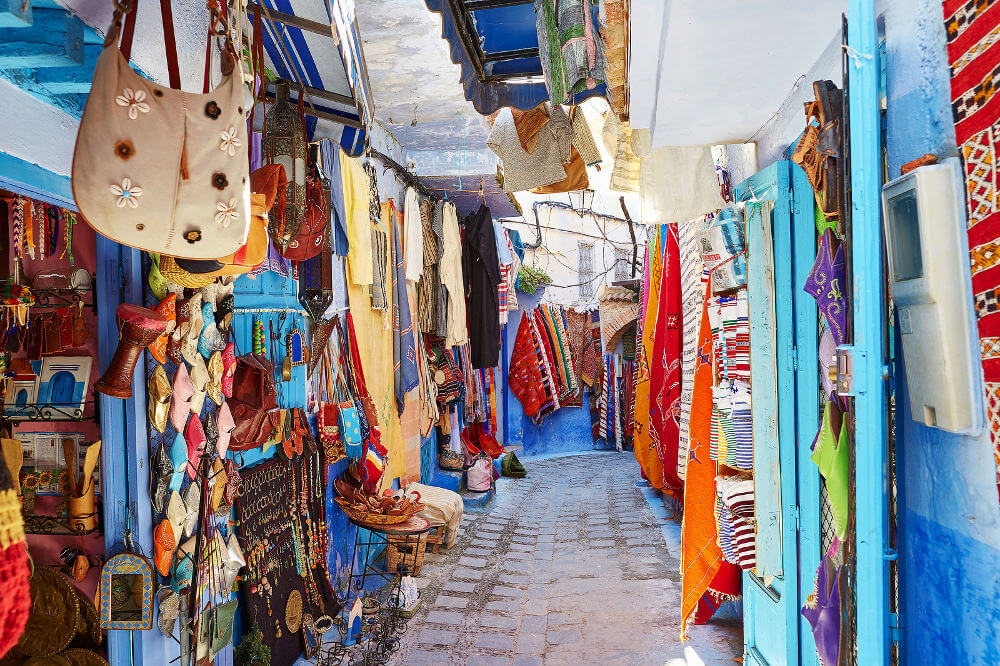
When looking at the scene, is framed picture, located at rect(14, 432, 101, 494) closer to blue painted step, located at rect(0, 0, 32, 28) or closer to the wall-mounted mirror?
the wall-mounted mirror

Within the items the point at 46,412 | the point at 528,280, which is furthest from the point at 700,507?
the point at 528,280

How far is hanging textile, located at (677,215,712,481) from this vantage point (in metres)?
4.40

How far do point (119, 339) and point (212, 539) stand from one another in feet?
3.09

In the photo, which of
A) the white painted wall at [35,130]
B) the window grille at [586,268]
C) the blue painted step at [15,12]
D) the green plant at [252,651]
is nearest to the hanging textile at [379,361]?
the green plant at [252,651]

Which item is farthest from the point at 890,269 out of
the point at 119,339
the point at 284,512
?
the point at 284,512

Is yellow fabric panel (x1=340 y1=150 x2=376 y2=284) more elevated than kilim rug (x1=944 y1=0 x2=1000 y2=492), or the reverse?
yellow fabric panel (x1=340 y1=150 x2=376 y2=284)

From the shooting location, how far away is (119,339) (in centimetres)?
227

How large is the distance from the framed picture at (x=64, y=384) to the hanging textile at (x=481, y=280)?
16.2ft

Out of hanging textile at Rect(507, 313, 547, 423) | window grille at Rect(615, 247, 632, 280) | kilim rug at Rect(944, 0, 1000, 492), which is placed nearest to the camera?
kilim rug at Rect(944, 0, 1000, 492)

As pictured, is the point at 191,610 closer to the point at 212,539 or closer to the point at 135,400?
the point at 212,539

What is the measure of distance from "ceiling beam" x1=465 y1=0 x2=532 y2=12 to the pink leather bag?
5592 mm

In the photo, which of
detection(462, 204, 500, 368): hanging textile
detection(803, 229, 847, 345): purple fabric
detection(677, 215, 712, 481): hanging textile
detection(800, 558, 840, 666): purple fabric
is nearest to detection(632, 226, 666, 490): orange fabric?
detection(677, 215, 712, 481): hanging textile

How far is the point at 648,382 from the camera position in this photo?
6.21 m

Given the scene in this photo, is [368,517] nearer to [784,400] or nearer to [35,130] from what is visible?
[784,400]
